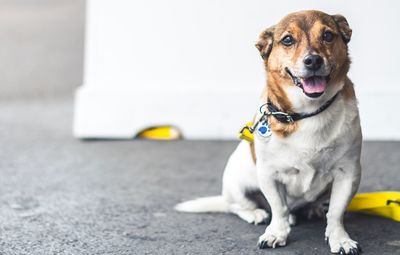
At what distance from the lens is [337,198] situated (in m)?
1.64

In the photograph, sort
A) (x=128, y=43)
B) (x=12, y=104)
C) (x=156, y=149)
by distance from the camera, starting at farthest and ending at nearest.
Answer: (x=12, y=104)
(x=128, y=43)
(x=156, y=149)

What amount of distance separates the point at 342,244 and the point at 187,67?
1847 mm

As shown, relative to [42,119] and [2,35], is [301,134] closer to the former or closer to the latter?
[42,119]

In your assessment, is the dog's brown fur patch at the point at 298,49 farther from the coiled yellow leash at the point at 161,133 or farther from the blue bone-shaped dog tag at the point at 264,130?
the coiled yellow leash at the point at 161,133

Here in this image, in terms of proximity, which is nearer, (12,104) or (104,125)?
(104,125)

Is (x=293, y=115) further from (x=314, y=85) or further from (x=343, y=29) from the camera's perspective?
(x=343, y=29)

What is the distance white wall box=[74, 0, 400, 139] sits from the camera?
10.4 ft

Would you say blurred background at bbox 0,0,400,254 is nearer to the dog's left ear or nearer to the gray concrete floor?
the gray concrete floor

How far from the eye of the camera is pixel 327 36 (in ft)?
5.20

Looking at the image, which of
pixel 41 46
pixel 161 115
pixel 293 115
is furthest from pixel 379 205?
pixel 41 46

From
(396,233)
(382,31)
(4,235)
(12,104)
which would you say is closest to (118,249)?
(4,235)

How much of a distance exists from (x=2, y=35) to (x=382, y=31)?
3.36m

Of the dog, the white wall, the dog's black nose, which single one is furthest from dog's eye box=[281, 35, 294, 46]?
the white wall

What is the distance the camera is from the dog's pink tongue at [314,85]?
155 centimetres
